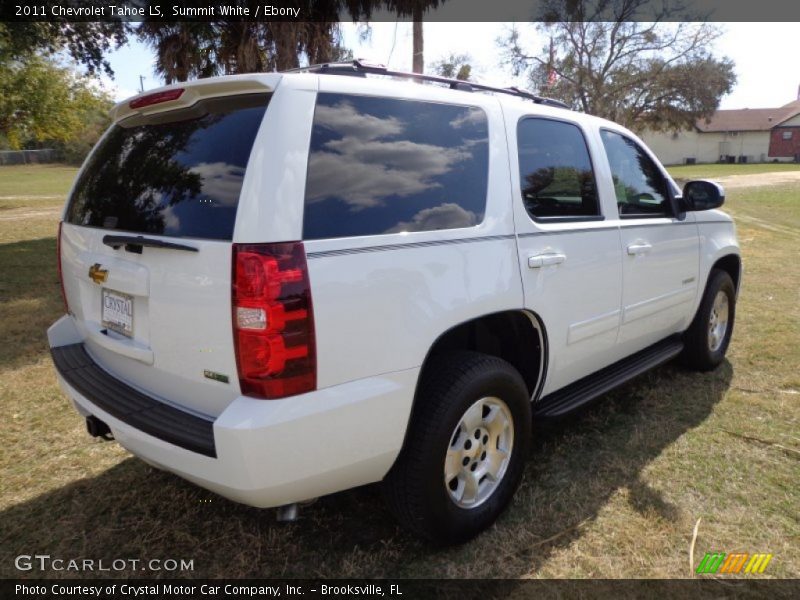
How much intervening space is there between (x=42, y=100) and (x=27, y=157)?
51.8 meters

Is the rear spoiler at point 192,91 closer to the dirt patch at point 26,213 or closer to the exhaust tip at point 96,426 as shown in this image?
the exhaust tip at point 96,426

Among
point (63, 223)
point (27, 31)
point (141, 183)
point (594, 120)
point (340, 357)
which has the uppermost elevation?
point (27, 31)

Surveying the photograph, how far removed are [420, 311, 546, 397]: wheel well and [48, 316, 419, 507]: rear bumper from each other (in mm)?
683

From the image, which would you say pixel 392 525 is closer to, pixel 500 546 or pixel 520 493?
pixel 500 546

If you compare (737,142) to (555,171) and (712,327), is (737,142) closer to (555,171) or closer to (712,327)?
(712,327)

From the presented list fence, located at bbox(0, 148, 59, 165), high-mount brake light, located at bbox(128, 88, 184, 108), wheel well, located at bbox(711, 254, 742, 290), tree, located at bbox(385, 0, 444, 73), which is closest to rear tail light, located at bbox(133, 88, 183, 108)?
high-mount brake light, located at bbox(128, 88, 184, 108)

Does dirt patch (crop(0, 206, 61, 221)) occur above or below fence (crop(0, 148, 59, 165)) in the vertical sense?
below

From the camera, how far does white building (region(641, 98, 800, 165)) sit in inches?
2687

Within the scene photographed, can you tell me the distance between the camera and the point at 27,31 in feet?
33.2

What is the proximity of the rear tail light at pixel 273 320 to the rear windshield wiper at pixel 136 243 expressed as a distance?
0.85 feet

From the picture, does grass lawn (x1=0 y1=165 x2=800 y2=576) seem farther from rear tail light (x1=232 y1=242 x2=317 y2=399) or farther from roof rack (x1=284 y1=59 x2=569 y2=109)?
roof rack (x1=284 y1=59 x2=569 y2=109)

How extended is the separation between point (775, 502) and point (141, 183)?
133 inches

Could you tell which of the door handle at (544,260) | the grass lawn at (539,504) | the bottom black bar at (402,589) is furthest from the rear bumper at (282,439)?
the door handle at (544,260)

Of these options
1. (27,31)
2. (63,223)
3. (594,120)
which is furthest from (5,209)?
(594,120)
